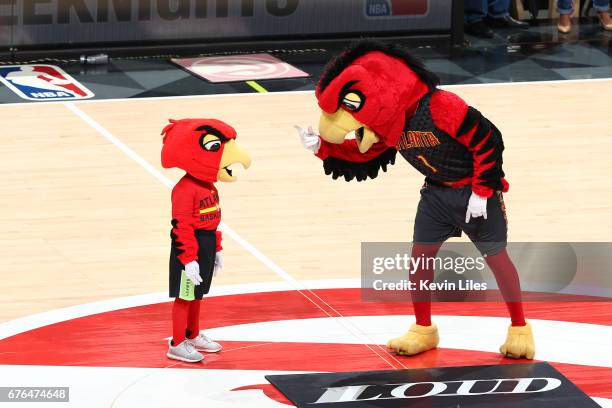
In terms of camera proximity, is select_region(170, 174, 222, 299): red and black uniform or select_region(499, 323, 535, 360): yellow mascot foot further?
select_region(499, 323, 535, 360): yellow mascot foot

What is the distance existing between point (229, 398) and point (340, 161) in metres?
1.29

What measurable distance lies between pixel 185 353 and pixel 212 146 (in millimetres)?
987

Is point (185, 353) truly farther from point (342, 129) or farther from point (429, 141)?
point (429, 141)

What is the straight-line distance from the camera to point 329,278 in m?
8.19

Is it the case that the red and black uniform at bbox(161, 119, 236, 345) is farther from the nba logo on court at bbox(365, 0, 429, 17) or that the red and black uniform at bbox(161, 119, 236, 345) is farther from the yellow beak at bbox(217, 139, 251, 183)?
the nba logo on court at bbox(365, 0, 429, 17)

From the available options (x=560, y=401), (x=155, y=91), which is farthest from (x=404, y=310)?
(x=155, y=91)

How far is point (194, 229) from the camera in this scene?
21.9 feet

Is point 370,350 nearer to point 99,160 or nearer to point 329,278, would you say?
point 329,278

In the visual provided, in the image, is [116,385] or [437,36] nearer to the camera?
[116,385]

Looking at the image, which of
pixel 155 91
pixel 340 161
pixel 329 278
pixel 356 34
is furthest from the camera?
pixel 356 34

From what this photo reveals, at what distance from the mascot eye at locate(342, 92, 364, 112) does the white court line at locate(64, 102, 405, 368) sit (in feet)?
4.09

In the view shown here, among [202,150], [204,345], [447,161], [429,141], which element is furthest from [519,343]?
[202,150]

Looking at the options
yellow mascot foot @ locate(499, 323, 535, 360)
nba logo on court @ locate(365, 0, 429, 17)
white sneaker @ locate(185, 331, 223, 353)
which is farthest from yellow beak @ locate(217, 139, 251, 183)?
nba logo on court @ locate(365, 0, 429, 17)

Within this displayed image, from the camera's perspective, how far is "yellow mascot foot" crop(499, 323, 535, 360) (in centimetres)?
689
